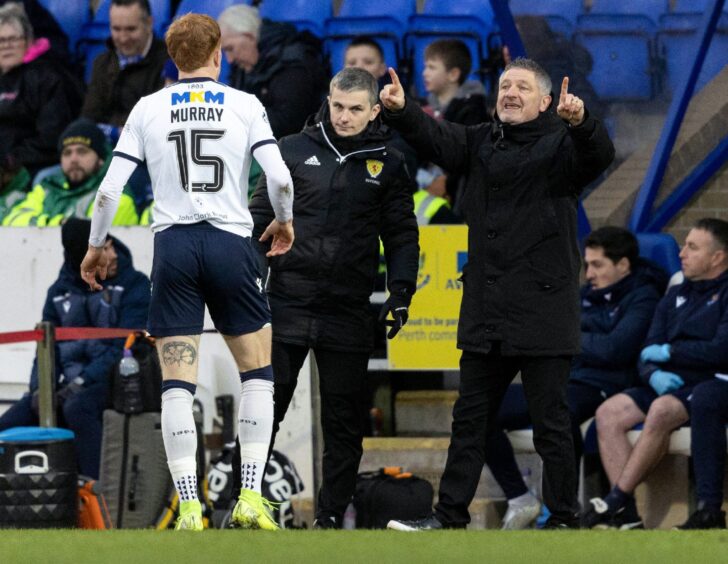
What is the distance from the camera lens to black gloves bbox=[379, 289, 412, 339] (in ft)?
23.2

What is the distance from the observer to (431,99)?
10898 millimetres

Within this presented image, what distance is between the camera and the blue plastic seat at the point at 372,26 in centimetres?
1227

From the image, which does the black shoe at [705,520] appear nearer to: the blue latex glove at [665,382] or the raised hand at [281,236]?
the blue latex glove at [665,382]

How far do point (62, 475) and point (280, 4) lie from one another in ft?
19.5

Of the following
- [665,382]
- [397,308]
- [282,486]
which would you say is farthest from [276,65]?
[397,308]

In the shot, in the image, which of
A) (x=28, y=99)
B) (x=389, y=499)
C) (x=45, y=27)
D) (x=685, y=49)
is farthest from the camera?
(x=45, y=27)

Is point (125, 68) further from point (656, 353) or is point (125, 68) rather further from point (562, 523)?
point (562, 523)

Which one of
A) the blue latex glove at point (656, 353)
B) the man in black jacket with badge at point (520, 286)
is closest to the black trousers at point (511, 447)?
the blue latex glove at point (656, 353)

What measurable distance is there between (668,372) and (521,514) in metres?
1.03

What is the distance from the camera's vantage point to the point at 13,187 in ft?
38.6

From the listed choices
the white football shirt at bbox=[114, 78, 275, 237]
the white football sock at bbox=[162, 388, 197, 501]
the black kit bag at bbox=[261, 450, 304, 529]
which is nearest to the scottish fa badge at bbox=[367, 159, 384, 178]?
the white football shirt at bbox=[114, 78, 275, 237]

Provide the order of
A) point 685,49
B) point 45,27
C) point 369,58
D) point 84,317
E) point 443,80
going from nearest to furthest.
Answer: point 84,317 < point 685,49 < point 443,80 < point 369,58 < point 45,27

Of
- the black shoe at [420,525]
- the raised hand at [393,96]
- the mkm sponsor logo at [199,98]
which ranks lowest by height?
the black shoe at [420,525]

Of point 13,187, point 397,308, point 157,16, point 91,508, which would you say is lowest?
point 91,508
